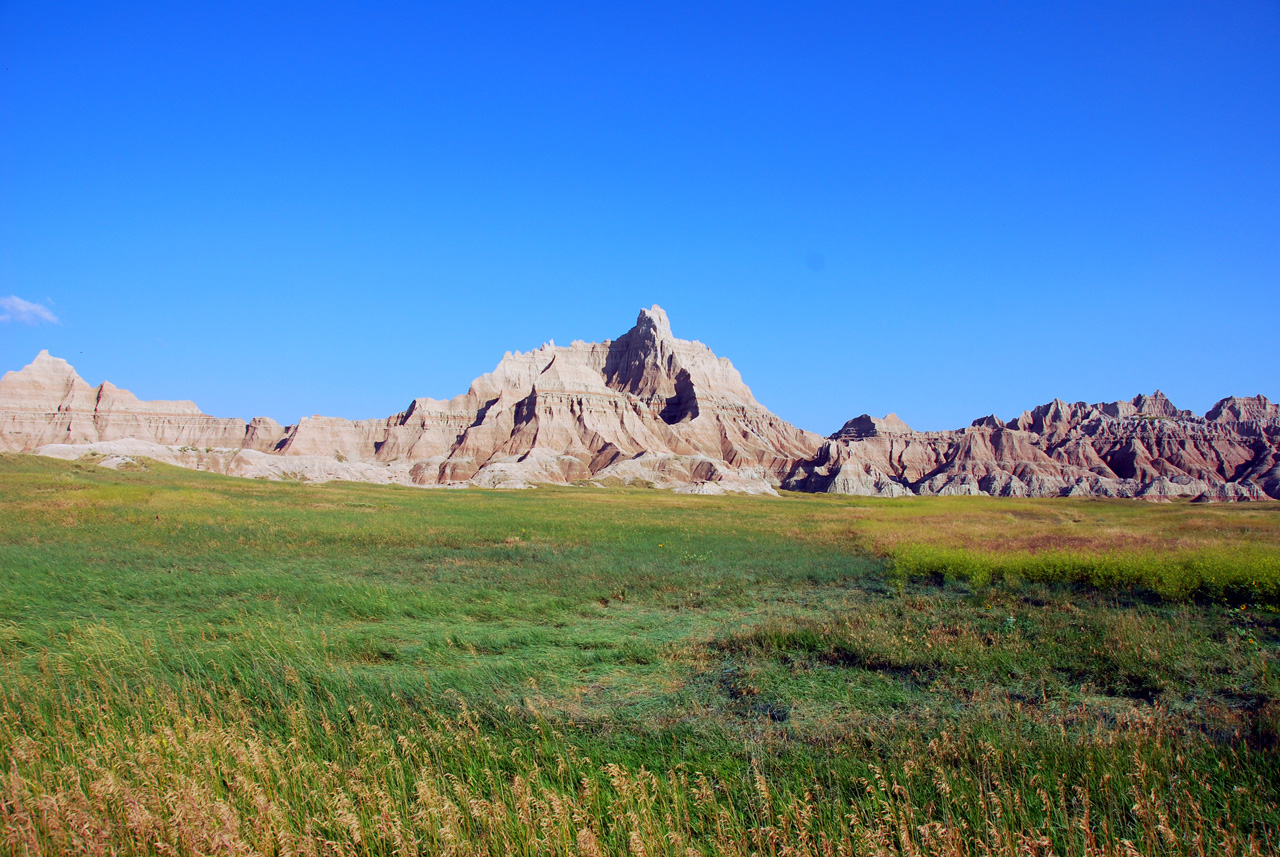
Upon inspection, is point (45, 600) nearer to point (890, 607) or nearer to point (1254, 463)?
point (890, 607)

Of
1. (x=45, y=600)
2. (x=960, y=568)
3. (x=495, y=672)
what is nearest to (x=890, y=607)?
(x=960, y=568)

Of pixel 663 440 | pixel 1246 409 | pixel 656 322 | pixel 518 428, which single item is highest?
pixel 656 322

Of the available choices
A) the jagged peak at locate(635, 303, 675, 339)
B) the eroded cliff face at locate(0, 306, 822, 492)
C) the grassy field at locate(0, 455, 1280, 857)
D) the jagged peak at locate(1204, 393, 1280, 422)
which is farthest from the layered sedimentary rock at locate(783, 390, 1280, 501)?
the grassy field at locate(0, 455, 1280, 857)

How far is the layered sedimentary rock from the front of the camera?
126562mm

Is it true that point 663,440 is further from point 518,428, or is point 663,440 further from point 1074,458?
point 1074,458

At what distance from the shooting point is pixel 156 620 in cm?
1052

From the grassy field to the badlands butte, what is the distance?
89912mm

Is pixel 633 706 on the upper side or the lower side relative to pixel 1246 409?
lower

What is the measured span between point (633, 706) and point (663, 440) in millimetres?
140062

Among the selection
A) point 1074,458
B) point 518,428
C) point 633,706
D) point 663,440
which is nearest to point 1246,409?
point 1074,458

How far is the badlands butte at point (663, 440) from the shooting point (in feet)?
398

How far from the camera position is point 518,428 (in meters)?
143

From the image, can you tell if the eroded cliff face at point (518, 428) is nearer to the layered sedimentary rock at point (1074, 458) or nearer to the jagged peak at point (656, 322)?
the jagged peak at point (656, 322)

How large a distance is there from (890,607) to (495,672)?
834cm
